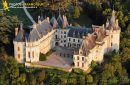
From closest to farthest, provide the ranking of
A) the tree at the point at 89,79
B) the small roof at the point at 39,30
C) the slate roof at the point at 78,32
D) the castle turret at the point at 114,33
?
the tree at the point at 89,79
the small roof at the point at 39,30
the slate roof at the point at 78,32
the castle turret at the point at 114,33

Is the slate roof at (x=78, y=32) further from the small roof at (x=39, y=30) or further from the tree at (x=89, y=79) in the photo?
Answer: the tree at (x=89, y=79)

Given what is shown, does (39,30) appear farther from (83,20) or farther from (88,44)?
(83,20)

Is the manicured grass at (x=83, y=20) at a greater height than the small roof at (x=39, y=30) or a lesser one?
lesser

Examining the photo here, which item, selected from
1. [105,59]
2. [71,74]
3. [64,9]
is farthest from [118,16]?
[71,74]


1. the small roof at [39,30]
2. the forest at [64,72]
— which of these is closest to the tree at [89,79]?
the forest at [64,72]

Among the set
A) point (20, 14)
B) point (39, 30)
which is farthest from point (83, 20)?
point (39, 30)

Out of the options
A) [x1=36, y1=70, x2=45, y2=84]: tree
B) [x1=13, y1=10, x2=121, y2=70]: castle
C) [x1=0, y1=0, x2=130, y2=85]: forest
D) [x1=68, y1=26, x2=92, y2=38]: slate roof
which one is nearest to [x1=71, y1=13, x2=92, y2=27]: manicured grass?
[x1=0, y1=0, x2=130, y2=85]: forest

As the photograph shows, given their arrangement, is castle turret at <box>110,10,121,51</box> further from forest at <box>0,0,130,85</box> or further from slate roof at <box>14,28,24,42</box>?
slate roof at <box>14,28,24,42</box>

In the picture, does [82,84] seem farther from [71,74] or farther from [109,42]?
[109,42]
